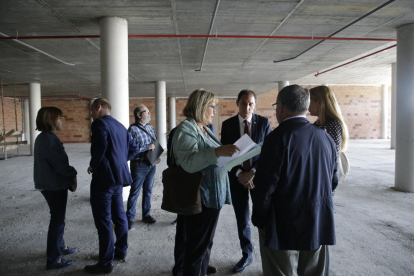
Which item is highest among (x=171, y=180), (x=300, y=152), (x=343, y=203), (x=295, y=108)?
(x=295, y=108)

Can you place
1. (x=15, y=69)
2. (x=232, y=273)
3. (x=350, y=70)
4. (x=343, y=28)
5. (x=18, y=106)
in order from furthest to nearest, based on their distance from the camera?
(x=18, y=106) → (x=350, y=70) → (x=15, y=69) → (x=343, y=28) → (x=232, y=273)

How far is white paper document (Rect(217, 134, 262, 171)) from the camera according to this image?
1.70m

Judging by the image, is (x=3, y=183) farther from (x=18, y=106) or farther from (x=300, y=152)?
(x=18, y=106)

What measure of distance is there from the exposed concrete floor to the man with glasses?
0.20 metres

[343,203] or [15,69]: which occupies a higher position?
[15,69]

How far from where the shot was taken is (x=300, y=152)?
4.85 ft

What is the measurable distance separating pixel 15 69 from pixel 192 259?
9.34 metres

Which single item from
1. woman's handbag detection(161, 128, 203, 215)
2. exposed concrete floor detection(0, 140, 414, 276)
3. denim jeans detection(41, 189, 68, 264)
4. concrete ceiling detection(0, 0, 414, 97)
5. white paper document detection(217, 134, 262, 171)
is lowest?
exposed concrete floor detection(0, 140, 414, 276)

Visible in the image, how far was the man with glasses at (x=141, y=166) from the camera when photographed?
3.53 m

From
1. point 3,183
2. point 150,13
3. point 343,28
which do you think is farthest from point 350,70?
point 3,183

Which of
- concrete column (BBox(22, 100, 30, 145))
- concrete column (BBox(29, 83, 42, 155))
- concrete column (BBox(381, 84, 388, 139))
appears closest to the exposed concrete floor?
concrete column (BBox(29, 83, 42, 155))

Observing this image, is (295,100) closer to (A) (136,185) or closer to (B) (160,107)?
(A) (136,185)

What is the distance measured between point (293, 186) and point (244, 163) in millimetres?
997

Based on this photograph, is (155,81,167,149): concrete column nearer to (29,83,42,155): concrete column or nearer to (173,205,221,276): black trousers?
(29,83,42,155): concrete column
